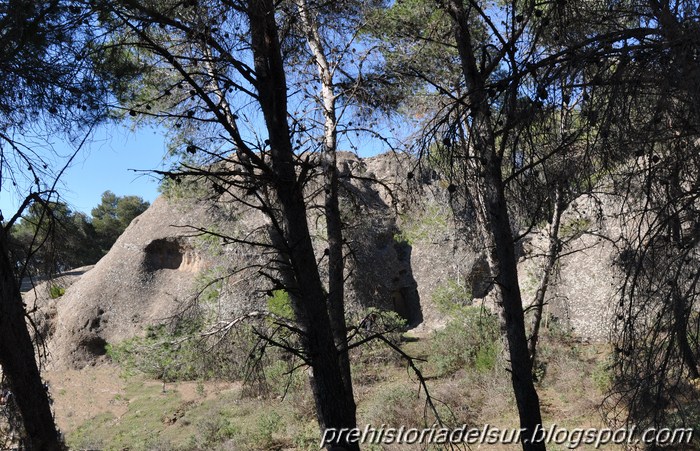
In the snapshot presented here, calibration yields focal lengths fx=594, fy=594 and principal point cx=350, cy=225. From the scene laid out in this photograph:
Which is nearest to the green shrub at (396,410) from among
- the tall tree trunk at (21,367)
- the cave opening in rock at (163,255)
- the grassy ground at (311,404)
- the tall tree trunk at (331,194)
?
the grassy ground at (311,404)

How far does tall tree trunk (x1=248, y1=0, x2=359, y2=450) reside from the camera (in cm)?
401

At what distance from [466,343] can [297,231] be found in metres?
10.1

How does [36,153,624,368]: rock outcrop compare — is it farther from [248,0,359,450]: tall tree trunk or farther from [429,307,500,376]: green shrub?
[248,0,359,450]: tall tree trunk

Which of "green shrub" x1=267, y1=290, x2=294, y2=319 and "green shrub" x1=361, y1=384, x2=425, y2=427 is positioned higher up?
"green shrub" x1=267, y1=290, x2=294, y2=319

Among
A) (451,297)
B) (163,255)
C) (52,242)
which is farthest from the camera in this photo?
(163,255)

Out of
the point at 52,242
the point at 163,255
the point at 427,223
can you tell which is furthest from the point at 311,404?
the point at 163,255

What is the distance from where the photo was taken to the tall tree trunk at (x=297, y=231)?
401 centimetres

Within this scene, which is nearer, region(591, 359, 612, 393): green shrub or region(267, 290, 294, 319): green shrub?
region(591, 359, 612, 393): green shrub

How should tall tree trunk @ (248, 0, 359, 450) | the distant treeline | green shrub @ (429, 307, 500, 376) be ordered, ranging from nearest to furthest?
tall tree trunk @ (248, 0, 359, 450) → the distant treeline → green shrub @ (429, 307, 500, 376)

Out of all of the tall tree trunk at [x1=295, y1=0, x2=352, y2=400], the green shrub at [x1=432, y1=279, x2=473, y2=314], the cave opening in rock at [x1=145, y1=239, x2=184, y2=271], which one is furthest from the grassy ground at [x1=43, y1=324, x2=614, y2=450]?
the cave opening in rock at [x1=145, y1=239, x2=184, y2=271]

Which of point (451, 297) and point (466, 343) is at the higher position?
point (451, 297)

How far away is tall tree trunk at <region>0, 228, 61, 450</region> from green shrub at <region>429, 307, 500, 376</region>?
349 inches

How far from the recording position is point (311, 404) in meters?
12.4

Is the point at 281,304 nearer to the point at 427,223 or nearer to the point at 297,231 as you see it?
the point at 427,223
